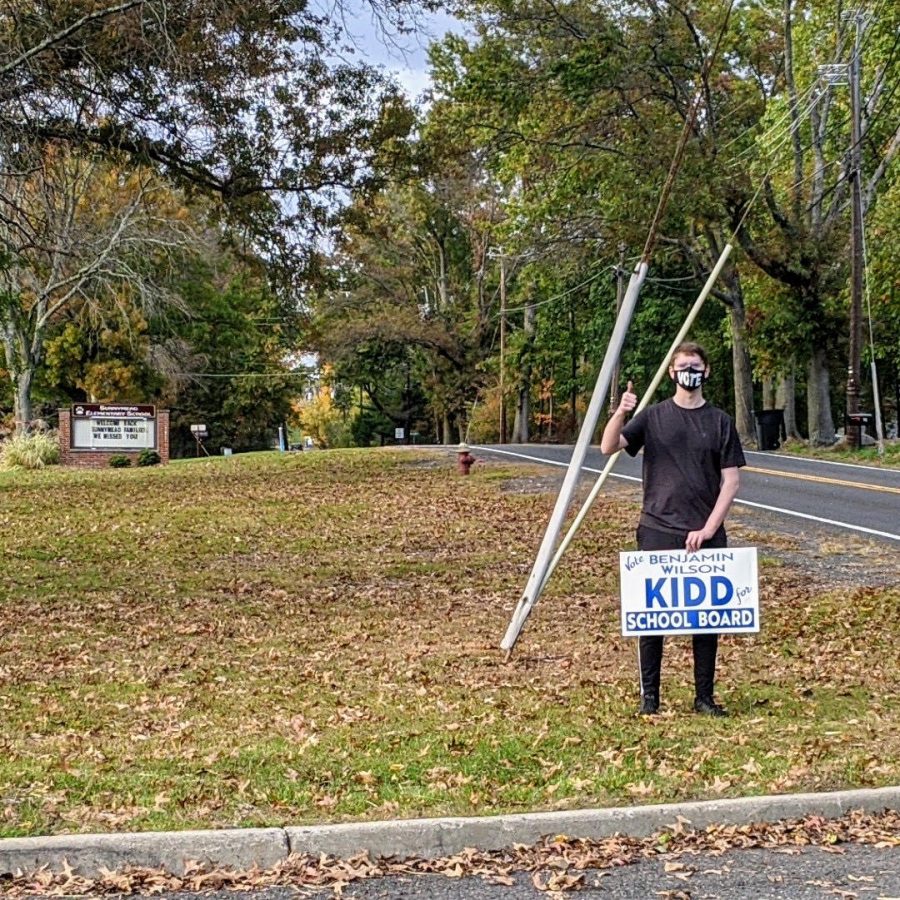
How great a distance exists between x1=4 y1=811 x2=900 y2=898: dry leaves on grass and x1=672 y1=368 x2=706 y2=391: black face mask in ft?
7.65

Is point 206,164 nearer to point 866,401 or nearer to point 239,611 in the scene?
point 239,611

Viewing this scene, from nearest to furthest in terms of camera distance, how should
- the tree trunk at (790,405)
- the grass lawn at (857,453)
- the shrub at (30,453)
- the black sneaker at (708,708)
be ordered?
the black sneaker at (708,708) → the grass lawn at (857,453) → the shrub at (30,453) → the tree trunk at (790,405)

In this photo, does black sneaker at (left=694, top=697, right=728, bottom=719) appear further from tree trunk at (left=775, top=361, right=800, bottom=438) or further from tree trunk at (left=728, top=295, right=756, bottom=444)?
tree trunk at (left=775, top=361, right=800, bottom=438)

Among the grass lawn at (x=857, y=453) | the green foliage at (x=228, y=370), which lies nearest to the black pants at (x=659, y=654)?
the grass lawn at (x=857, y=453)

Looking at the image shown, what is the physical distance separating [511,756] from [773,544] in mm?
8672

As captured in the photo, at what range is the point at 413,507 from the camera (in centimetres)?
1847

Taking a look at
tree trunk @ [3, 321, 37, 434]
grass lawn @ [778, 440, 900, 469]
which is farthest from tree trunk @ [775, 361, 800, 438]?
tree trunk @ [3, 321, 37, 434]

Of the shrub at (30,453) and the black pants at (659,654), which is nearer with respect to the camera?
the black pants at (659,654)

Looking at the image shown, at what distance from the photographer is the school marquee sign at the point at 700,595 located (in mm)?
6453

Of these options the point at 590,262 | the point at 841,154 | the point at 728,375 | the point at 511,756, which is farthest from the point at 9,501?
the point at 728,375

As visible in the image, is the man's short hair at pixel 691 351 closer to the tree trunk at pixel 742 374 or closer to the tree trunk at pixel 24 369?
the tree trunk at pixel 742 374

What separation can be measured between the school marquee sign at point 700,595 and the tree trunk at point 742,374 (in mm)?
29465

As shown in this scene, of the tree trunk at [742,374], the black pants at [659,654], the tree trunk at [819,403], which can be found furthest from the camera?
the tree trunk at [742,374]

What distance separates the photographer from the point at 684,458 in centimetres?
638
